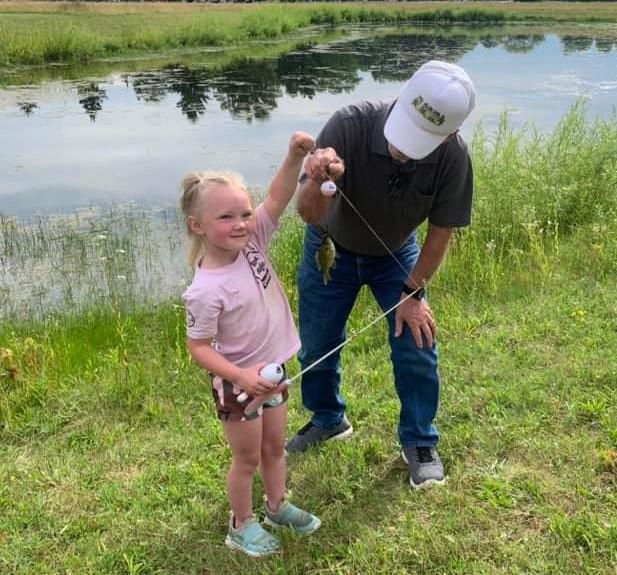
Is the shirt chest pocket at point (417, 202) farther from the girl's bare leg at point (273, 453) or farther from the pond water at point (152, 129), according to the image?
the pond water at point (152, 129)

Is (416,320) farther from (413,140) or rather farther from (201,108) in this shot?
(201,108)

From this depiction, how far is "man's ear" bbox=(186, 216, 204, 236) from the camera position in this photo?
211cm

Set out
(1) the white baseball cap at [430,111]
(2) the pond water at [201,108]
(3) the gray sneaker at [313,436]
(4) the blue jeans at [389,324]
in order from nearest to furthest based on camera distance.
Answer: (1) the white baseball cap at [430,111] < (4) the blue jeans at [389,324] < (3) the gray sneaker at [313,436] < (2) the pond water at [201,108]

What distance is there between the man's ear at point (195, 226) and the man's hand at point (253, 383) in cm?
48

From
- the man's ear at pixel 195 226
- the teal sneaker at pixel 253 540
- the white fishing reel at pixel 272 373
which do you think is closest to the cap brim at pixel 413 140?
the man's ear at pixel 195 226

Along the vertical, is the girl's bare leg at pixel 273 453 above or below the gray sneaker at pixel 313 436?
above

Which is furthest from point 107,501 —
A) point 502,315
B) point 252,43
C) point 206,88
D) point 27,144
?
point 252,43

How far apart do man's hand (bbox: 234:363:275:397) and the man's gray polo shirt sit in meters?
0.85

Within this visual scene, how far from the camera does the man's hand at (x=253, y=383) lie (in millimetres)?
2051

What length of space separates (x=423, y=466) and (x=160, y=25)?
95.0ft

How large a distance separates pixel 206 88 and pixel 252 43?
40.8 ft

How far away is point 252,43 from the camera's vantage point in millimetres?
27922

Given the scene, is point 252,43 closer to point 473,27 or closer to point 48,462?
point 473,27

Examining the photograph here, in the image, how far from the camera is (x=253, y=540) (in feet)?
7.94
